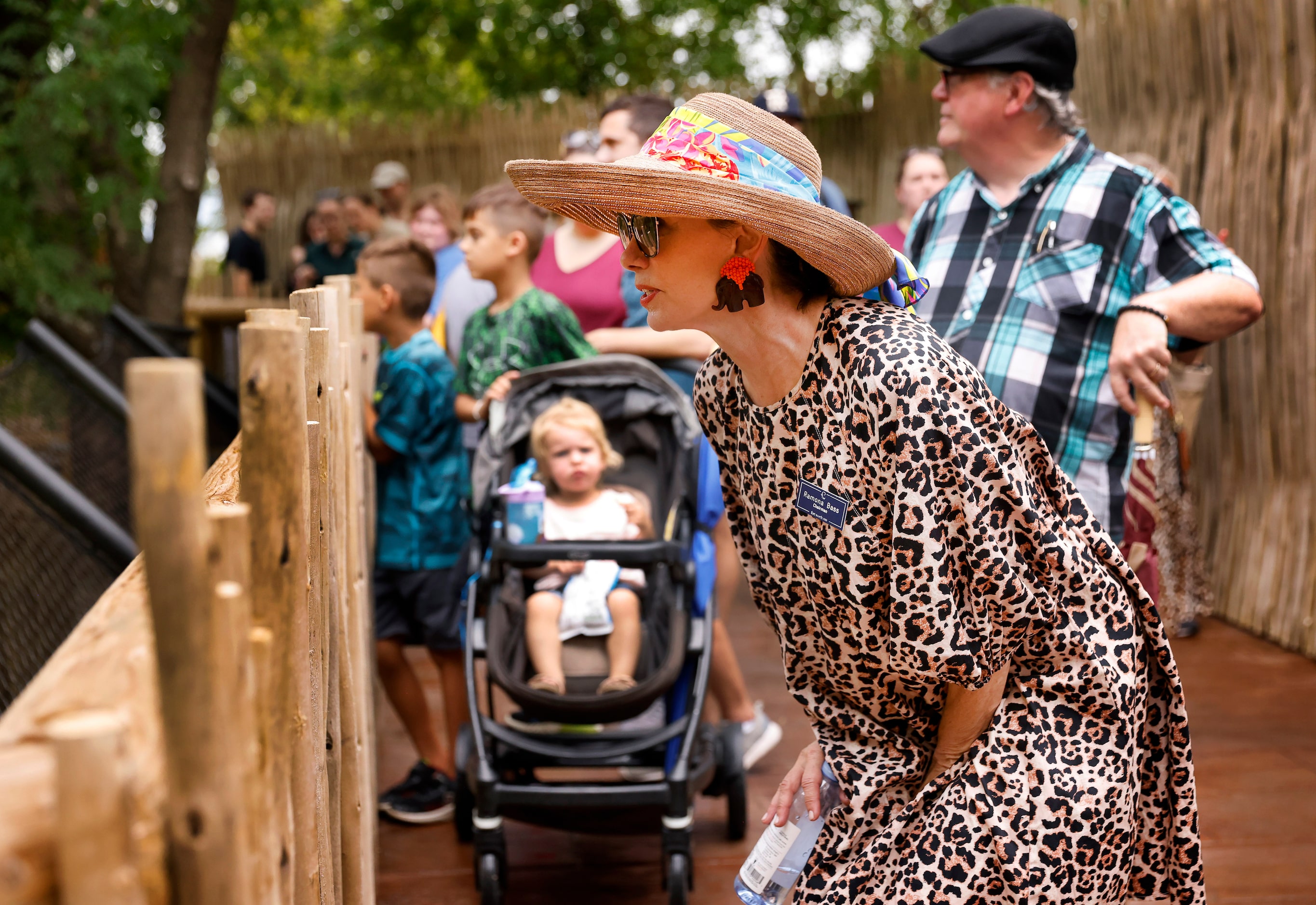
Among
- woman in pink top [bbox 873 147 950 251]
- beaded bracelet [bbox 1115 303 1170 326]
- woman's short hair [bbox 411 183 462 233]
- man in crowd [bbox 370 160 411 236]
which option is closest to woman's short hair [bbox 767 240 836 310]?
beaded bracelet [bbox 1115 303 1170 326]

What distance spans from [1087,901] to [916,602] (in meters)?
0.56

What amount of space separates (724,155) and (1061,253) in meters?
1.35

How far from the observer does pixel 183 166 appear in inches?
299

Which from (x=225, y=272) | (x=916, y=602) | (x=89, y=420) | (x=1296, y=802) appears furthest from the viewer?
(x=225, y=272)

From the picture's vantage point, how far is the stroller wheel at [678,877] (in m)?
3.53

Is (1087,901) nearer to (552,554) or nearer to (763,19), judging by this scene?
(552,554)

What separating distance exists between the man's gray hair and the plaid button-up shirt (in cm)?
5

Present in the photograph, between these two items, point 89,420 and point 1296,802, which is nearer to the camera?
point 1296,802

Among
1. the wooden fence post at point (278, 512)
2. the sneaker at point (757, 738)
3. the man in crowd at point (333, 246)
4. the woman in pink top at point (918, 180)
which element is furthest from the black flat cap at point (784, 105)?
the man in crowd at point (333, 246)

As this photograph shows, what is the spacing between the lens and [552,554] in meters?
3.75

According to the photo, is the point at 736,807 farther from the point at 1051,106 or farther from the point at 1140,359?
the point at 1051,106

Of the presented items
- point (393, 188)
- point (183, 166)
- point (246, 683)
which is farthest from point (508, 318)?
A: point (393, 188)

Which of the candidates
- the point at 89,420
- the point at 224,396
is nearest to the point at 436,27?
the point at 224,396

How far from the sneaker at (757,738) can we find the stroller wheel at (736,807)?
20.6 inches
